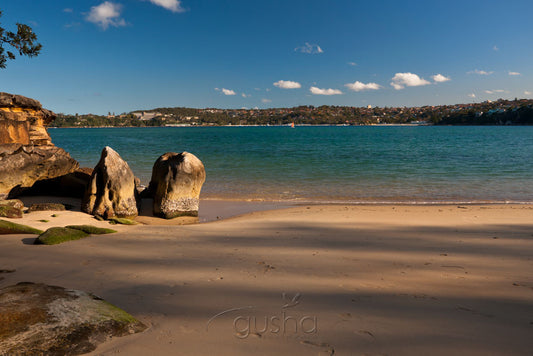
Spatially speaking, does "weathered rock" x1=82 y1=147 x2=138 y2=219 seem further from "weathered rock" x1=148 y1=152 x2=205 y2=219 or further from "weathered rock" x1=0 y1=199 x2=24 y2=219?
"weathered rock" x1=0 y1=199 x2=24 y2=219

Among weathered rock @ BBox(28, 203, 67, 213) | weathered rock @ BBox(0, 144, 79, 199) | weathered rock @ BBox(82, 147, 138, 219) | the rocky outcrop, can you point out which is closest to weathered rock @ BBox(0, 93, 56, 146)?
the rocky outcrop

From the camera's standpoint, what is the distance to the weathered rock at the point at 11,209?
8.12m

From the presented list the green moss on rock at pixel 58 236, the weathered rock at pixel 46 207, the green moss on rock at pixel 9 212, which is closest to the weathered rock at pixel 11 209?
the green moss on rock at pixel 9 212

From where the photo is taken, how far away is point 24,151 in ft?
36.5

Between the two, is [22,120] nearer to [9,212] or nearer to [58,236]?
[9,212]

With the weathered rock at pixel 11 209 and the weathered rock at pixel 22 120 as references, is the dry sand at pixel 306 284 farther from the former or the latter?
the weathered rock at pixel 22 120

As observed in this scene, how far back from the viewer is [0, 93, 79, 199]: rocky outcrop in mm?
10656

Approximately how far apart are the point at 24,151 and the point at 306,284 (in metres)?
11.3

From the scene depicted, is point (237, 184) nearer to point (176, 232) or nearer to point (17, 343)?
point (176, 232)

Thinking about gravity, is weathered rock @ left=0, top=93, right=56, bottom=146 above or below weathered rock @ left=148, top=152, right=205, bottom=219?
above

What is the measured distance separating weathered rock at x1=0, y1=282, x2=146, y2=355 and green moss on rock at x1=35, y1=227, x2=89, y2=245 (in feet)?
9.20

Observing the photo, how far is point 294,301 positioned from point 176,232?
4.49 m

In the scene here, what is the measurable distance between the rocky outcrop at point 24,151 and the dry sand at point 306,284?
365cm

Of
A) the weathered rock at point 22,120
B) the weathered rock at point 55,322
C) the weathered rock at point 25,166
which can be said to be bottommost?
the weathered rock at point 55,322
